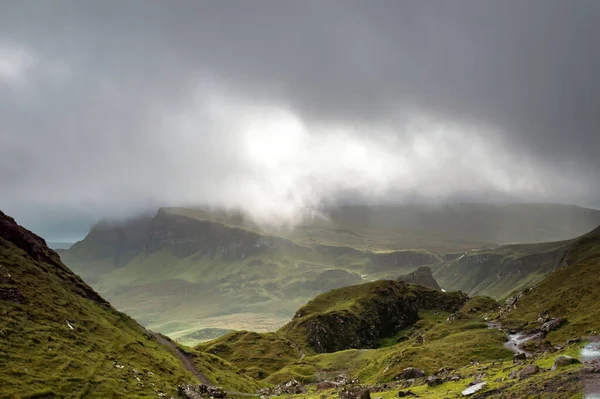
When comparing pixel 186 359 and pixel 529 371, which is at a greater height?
pixel 186 359

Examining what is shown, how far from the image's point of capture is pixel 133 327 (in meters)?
131

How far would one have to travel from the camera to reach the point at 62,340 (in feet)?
296

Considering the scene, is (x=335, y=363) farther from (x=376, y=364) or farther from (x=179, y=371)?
(x=179, y=371)

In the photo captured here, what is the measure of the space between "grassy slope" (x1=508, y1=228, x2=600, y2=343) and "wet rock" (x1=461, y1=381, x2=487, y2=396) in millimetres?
76413

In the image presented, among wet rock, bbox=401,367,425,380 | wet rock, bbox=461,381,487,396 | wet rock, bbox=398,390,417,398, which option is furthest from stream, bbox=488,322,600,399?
wet rock, bbox=401,367,425,380

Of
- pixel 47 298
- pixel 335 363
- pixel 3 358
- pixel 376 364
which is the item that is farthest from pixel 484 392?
pixel 335 363

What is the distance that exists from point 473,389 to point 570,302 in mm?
132802

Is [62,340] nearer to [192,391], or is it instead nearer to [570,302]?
[192,391]

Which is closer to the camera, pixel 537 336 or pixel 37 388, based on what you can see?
pixel 37 388

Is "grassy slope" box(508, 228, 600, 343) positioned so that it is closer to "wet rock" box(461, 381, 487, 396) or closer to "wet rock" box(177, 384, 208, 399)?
"wet rock" box(461, 381, 487, 396)

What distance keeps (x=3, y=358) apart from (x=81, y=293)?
53.4m

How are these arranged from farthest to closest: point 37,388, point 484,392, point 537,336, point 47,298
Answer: point 537,336, point 47,298, point 37,388, point 484,392

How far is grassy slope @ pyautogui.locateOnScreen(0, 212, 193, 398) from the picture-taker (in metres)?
75.9

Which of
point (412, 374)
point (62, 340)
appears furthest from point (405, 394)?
point (62, 340)
